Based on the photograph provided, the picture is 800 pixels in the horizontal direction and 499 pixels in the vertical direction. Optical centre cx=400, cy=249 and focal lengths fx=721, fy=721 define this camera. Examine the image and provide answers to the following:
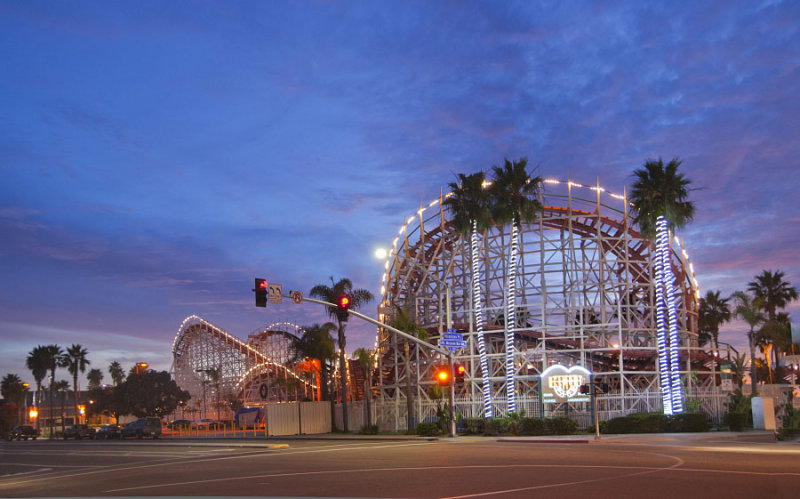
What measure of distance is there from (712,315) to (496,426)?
39091 mm

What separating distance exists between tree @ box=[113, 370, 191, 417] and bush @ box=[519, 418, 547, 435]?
5356 centimetres

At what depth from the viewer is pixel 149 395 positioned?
77.4m

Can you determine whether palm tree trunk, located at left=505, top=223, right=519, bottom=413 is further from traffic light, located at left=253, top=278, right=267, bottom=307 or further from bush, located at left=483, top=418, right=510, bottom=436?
traffic light, located at left=253, top=278, right=267, bottom=307

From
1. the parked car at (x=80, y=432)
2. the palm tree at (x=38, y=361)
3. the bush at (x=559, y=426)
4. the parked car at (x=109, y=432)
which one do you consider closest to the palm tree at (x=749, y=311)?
the bush at (x=559, y=426)

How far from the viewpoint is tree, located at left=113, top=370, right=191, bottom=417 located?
77562mm

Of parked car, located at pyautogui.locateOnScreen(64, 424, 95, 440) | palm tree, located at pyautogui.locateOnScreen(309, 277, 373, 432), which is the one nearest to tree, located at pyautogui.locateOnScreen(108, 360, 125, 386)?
parked car, located at pyautogui.locateOnScreen(64, 424, 95, 440)

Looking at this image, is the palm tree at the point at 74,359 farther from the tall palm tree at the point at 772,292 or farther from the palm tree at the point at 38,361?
the tall palm tree at the point at 772,292

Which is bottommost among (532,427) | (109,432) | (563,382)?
(109,432)

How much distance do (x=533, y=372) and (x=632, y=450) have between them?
92.7ft

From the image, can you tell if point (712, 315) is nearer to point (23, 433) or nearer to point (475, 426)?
point (475, 426)

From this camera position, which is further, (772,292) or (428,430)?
(772,292)

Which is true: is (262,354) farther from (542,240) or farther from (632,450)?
(632,450)

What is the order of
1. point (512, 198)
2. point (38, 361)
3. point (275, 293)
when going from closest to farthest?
1. point (275, 293)
2. point (512, 198)
3. point (38, 361)

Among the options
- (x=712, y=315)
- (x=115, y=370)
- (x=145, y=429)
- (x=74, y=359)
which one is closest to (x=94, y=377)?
(x=115, y=370)
